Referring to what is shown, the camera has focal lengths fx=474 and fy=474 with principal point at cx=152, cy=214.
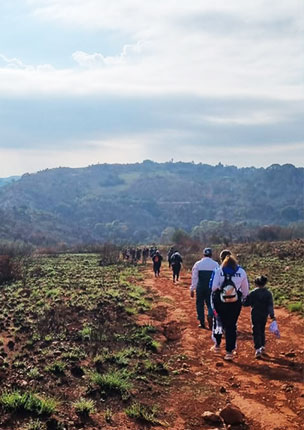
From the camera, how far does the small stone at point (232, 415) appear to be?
564 centimetres

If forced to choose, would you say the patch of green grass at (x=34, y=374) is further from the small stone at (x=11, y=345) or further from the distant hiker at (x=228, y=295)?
the distant hiker at (x=228, y=295)

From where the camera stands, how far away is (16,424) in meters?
5.42

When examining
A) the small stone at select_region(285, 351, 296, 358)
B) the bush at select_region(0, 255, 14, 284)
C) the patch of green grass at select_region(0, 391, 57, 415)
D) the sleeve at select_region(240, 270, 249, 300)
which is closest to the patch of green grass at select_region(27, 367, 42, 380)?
the patch of green grass at select_region(0, 391, 57, 415)

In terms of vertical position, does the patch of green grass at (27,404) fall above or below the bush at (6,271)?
above

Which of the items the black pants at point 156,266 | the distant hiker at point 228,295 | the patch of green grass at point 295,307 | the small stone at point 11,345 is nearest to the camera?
the distant hiker at point 228,295

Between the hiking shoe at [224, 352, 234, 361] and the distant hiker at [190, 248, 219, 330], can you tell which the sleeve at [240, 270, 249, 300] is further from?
the distant hiker at [190, 248, 219, 330]

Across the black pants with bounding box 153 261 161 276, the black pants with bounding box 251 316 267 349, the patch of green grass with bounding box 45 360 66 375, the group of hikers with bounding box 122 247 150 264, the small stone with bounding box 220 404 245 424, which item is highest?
the black pants with bounding box 251 316 267 349

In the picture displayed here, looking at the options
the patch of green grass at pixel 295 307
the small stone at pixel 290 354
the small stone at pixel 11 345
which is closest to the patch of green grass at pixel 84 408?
the small stone at pixel 290 354

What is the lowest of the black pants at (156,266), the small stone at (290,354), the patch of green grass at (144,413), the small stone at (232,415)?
the black pants at (156,266)

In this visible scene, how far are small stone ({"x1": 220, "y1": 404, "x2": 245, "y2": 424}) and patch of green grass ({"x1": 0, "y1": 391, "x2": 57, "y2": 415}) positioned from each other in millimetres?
2085

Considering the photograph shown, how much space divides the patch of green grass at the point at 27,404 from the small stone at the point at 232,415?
6.84 feet

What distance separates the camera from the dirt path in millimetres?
5879

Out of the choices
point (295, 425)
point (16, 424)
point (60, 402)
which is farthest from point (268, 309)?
point (16, 424)

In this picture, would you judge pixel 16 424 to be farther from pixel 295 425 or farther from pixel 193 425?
pixel 295 425
